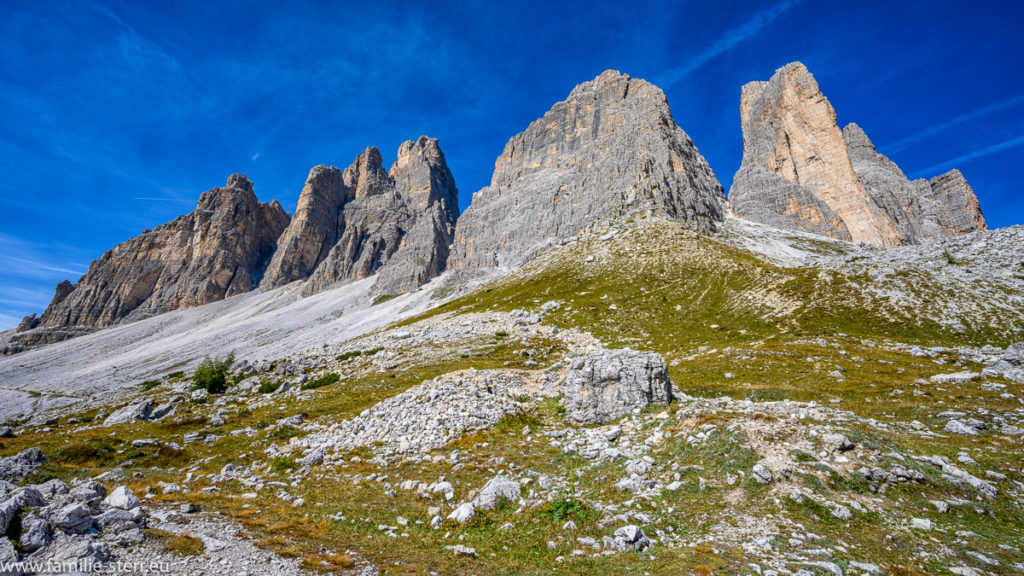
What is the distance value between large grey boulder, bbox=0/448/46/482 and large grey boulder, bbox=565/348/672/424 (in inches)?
1014

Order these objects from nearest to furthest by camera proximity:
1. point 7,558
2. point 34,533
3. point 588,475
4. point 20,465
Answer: point 7,558
point 34,533
point 588,475
point 20,465

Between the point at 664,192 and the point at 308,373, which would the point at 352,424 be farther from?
the point at 664,192

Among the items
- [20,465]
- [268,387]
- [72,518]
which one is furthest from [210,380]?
[72,518]

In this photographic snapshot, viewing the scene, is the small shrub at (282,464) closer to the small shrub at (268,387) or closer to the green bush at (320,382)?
the green bush at (320,382)

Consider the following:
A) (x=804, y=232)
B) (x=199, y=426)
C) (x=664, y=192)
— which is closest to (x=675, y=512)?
(x=199, y=426)

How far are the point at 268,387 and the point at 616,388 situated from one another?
4319cm

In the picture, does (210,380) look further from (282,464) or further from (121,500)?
(121,500)

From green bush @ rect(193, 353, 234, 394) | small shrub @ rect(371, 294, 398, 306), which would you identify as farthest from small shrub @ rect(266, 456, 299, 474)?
small shrub @ rect(371, 294, 398, 306)

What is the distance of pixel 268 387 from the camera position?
154 ft

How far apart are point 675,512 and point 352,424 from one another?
20235mm

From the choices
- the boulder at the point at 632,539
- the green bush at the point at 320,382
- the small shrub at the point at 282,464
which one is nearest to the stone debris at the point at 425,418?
the small shrub at the point at 282,464

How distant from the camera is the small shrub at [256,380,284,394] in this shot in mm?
46469

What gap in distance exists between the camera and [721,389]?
29906 mm

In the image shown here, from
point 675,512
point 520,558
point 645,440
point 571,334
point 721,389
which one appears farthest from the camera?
point 571,334
